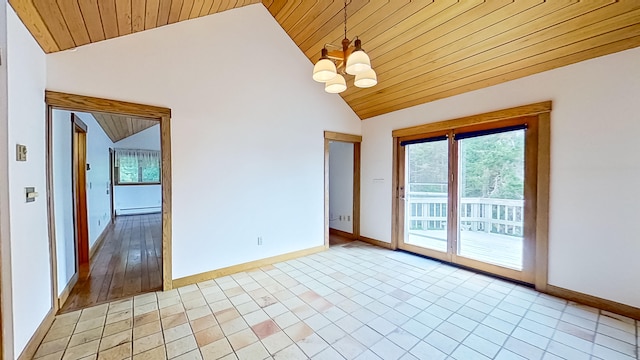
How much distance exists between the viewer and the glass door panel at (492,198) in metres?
3.17

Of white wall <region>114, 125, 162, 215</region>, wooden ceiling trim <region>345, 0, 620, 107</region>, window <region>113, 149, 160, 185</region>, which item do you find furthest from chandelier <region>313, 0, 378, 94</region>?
window <region>113, 149, 160, 185</region>

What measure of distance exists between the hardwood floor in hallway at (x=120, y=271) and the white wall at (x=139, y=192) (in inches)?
123

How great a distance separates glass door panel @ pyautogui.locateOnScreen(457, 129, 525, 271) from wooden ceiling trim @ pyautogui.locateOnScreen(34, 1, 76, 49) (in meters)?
4.36

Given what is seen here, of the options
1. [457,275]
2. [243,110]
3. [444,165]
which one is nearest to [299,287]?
[457,275]

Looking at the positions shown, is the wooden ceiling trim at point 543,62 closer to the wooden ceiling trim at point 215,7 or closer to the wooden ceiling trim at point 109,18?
the wooden ceiling trim at point 215,7

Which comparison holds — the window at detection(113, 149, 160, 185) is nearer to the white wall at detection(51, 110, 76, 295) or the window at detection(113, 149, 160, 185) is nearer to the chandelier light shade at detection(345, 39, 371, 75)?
the white wall at detection(51, 110, 76, 295)

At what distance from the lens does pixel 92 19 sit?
222cm

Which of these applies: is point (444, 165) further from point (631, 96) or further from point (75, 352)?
point (75, 352)

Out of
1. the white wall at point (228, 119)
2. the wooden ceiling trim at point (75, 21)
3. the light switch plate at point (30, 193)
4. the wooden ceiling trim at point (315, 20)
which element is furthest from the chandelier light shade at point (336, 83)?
the light switch plate at point (30, 193)

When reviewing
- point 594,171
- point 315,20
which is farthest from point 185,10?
point 594,171

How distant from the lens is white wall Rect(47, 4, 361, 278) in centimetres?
276

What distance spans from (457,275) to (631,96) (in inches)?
97.8

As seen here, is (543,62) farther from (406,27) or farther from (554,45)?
(406,27)

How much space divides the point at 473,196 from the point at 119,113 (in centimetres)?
437
